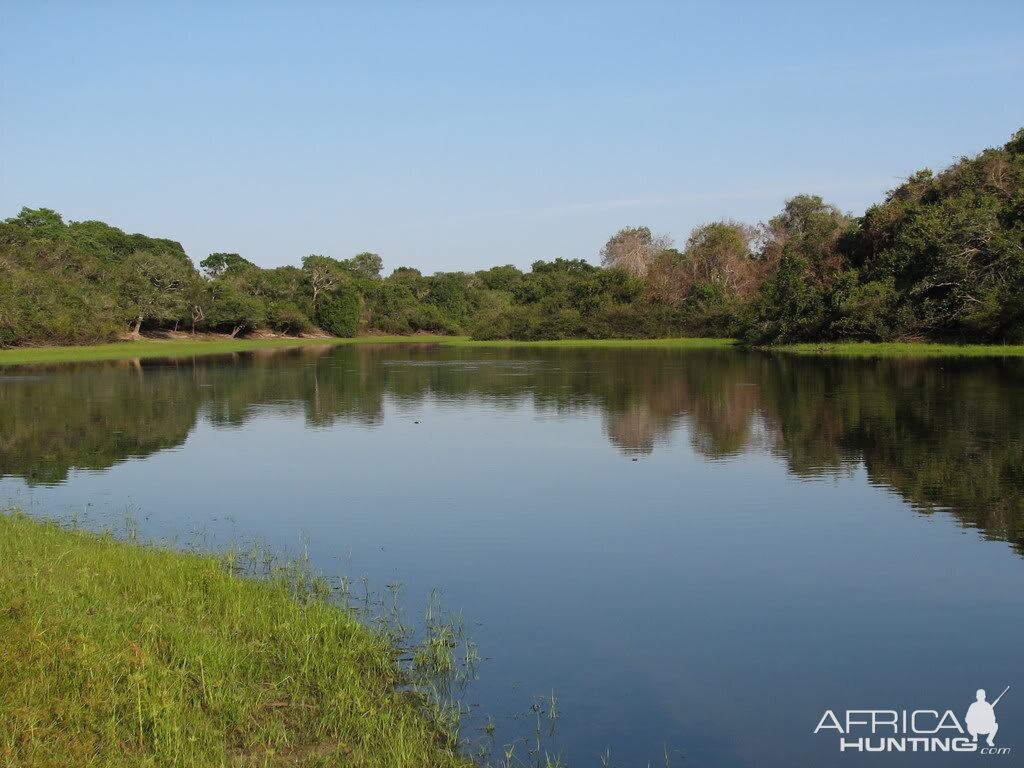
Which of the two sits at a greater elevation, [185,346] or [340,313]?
[340,313]

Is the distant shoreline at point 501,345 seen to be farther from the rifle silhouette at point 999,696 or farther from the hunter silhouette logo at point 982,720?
the hunter silhouette logo at point 982,720

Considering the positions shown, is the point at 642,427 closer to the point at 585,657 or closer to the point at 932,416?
the point at 932,416

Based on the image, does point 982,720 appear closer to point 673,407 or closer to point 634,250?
point 673,407

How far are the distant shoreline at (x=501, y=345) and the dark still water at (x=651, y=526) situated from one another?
21.7 meters

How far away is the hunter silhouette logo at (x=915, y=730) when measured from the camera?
668 centimetres

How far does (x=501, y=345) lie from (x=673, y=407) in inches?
2392

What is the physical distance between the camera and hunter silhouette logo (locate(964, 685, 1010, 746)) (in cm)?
A: 676

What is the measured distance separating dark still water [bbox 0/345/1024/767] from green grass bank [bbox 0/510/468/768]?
942 mm

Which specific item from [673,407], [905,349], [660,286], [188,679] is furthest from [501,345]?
[188,679]

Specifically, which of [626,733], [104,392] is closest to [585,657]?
[626,733]

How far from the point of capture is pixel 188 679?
22.5 feet

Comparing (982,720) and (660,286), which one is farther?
(660,286)

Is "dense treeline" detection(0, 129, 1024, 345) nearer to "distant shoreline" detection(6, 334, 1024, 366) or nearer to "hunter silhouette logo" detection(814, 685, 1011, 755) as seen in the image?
"distant shoreline" detection(6, 334, 1024, 366)

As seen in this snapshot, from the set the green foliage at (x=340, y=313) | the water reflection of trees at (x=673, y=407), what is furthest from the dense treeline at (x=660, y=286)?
the water reflection of trees at (x=673, y=407)
